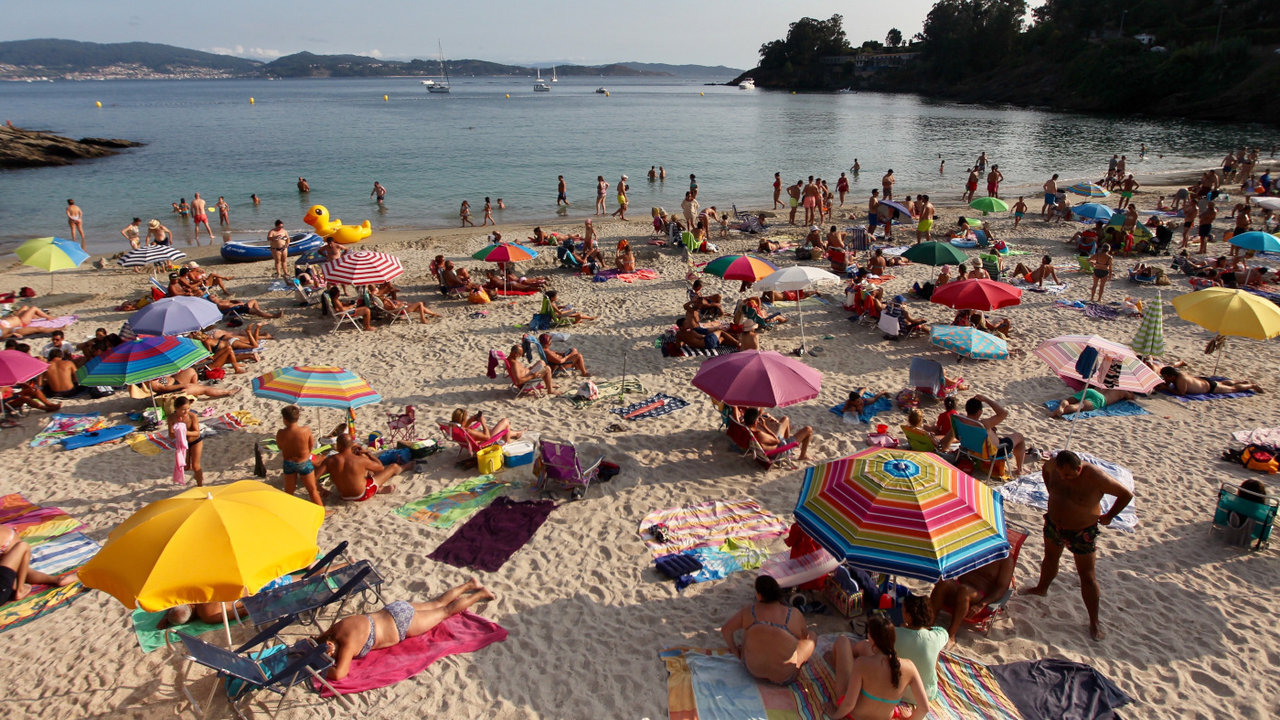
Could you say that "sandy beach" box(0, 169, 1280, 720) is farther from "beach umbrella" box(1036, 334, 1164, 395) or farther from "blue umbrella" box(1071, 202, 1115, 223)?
"blue umbrella" box(1071, 202, 1115, 223)

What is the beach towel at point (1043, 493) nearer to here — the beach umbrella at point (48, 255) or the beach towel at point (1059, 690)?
the beach towel at point (1059, 690)

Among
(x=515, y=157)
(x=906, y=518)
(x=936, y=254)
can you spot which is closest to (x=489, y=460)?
(x=906, y=518)

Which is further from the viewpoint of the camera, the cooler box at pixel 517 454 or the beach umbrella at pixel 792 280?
the beach umbrella at pixel 792 280

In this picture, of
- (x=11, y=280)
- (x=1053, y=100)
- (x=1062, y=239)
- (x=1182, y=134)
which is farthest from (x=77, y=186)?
(x=1053, y=100)

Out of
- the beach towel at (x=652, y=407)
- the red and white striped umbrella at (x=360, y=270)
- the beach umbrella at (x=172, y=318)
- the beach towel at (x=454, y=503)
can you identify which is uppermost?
the red and white striped umbrella at (x=360, y=270)

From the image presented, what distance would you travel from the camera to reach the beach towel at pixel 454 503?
6977 millimetres

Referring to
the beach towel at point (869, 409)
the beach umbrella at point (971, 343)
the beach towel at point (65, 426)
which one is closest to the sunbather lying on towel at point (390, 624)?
the beach towel at point (869, 409)

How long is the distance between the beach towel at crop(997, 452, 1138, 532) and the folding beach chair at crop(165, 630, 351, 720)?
255 inches

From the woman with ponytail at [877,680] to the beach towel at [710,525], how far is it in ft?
7.16

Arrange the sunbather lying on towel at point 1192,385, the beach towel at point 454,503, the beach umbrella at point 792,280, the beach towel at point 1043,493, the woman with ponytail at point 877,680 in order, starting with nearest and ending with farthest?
the woman with ponytail at point 877,680 → the beach towel at point 1043,493 → the beach towel at point 454,503 → the sunbather lying on towel at point 1192,385 → the beach umbrella at point 792,280

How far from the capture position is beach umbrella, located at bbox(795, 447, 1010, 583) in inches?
186

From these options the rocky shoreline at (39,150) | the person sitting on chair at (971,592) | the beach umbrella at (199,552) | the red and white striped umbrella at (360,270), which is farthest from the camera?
the rocky shoreline at (39,150)

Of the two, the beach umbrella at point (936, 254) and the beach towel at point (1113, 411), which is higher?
the beach umbrella at point (936, 254)

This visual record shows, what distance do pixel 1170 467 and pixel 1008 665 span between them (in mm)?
4361
